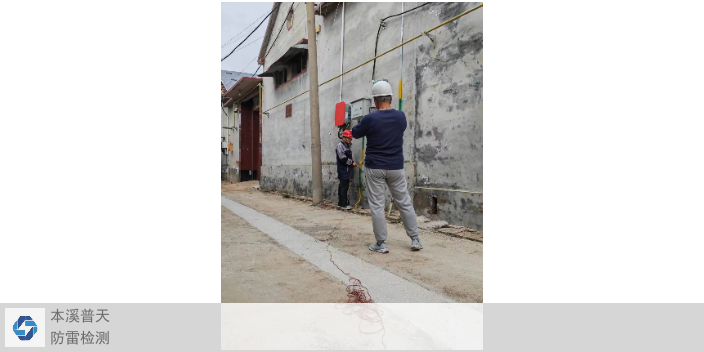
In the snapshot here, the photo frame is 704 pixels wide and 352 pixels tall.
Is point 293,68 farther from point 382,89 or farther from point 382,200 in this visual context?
point 382,200

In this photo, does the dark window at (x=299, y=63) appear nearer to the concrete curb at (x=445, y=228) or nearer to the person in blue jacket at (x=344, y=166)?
the person in blue jacket at (x=344, y=166)

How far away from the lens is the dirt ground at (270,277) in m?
2.49

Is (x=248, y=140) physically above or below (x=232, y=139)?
below

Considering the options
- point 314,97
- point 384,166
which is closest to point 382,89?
point 384,166

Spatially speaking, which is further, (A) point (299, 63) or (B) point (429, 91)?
(A) point (299, 63)

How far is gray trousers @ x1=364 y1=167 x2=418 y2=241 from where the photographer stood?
152 inches

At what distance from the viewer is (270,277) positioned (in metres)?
2.95

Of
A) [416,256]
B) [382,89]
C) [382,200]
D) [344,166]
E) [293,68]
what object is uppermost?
[293,68]

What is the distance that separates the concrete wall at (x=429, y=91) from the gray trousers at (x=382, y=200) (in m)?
1.35

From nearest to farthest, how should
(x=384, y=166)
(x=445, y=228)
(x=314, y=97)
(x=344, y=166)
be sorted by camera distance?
(x=384, y=166) → (x=445, y=228) → (x=344, y=166) → (x=314, y=97)

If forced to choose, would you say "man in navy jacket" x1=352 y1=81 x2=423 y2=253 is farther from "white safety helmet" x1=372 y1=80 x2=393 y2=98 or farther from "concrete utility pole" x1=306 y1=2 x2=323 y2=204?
"concrete utility pole" x1=306 y1=2 x2=323 y2=204

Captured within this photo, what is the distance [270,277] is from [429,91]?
3.87 meters

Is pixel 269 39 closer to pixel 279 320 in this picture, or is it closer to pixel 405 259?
pixel 405 259

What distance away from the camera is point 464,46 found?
5129mm
